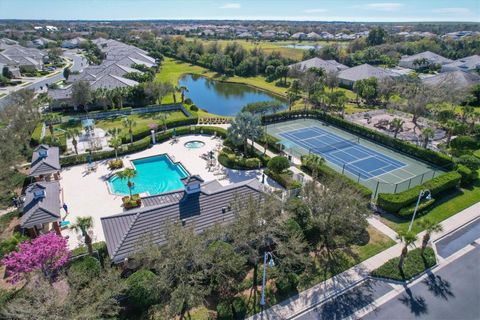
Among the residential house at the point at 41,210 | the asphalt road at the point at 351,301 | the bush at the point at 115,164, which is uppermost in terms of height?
the residential house at the point at 41,210

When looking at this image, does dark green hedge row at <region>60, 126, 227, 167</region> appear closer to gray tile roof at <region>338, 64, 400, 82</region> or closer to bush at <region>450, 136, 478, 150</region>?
bush at <region>450, 136, 478, 150</region>

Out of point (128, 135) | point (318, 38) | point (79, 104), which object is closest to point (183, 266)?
point (128, 135)

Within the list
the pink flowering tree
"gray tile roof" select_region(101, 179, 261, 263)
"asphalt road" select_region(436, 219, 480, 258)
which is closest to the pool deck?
"gray tile roof" select_region(101, 179, 261, 263)

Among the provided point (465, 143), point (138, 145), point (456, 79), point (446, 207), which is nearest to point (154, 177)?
point (138, 145)

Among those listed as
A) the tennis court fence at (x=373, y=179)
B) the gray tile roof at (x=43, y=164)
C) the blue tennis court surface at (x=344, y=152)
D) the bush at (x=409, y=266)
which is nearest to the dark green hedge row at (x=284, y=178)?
the tennis court fence at (x=373, y=179)

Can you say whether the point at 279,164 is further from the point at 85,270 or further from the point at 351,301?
the point at 85,270

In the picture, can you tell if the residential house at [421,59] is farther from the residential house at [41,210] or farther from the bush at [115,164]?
the residential house at [41,210]
